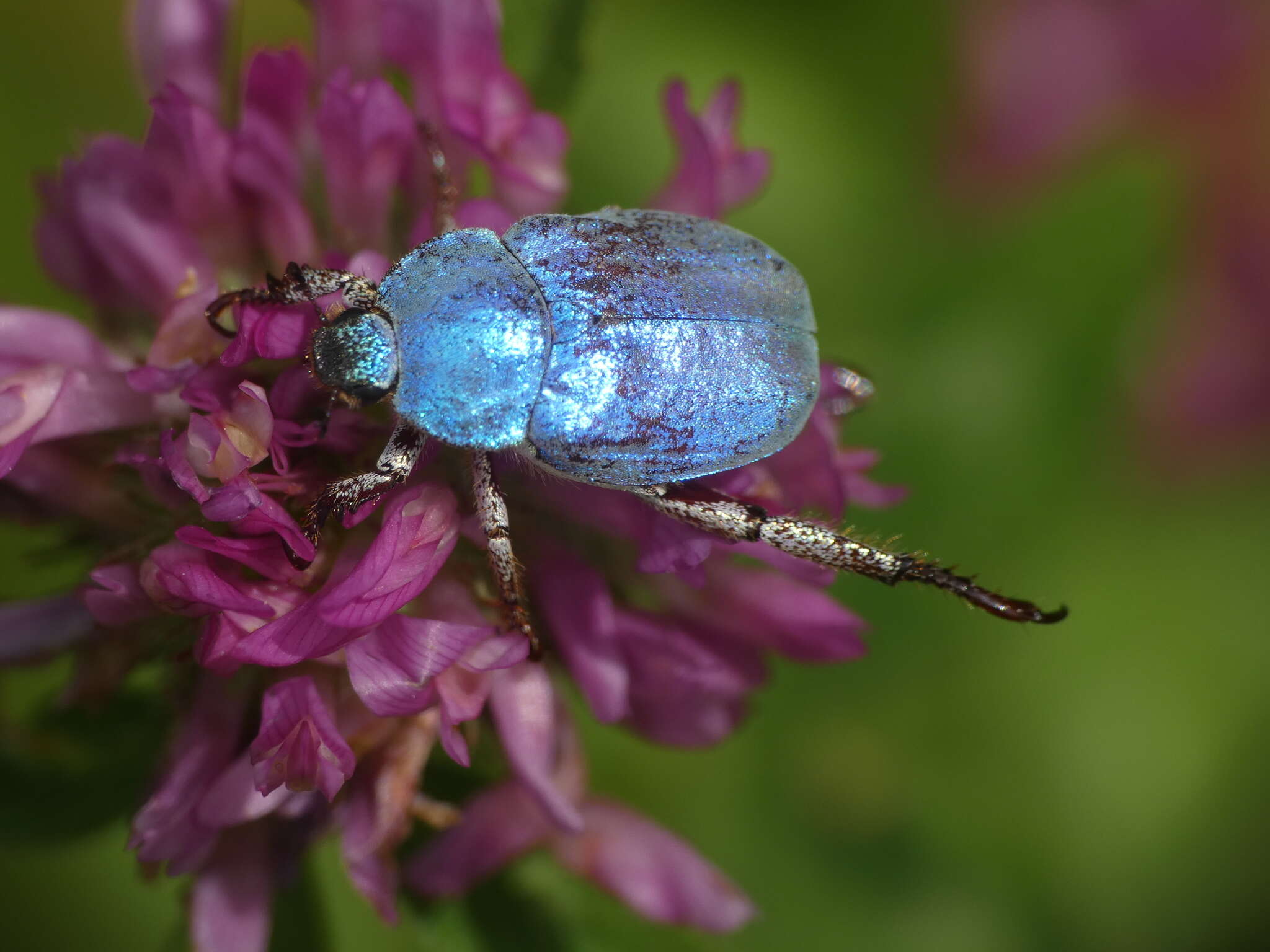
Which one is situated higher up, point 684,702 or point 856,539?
point 856,539

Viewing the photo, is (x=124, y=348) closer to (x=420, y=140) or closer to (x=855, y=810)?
(x=420, y=140)

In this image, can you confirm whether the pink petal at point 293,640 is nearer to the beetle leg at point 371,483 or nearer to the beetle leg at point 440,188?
the beetle leg at point 371,483

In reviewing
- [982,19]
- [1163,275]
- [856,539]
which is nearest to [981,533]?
[1163,275]

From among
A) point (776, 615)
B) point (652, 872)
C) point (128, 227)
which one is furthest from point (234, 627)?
point (652, 872)

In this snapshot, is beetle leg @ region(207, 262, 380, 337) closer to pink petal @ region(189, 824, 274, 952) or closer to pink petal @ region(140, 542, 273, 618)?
pink petal @ region(140, 542, 273, 618)

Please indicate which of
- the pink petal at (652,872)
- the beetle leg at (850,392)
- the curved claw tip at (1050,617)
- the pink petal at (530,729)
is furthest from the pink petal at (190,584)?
the curved claw tip at (1050,617)
